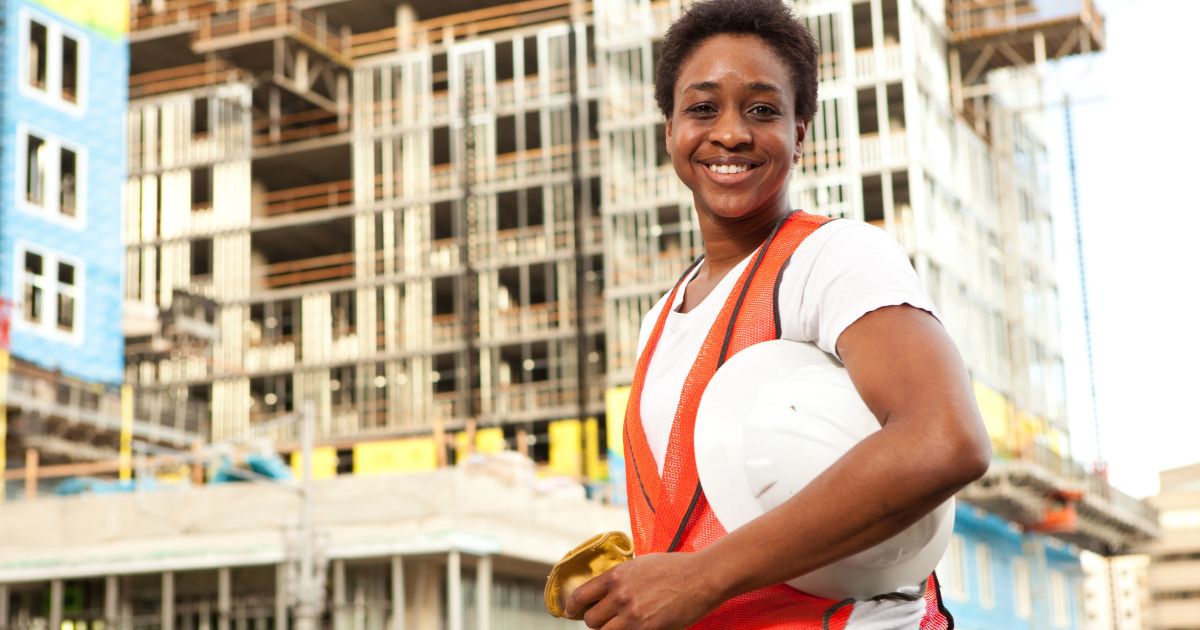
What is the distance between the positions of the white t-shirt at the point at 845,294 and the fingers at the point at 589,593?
241mm

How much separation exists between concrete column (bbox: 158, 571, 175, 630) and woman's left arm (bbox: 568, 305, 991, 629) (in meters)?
31.4

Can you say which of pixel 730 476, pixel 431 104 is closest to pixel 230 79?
pixel 431 104

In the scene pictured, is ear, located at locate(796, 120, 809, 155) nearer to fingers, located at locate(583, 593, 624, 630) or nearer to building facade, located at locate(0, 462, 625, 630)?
fingers, located at locate(583, 593, 624, 630)

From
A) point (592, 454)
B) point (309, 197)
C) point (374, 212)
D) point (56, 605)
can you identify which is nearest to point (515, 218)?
point (374, 212)

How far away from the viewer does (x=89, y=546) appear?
32812 millimetres

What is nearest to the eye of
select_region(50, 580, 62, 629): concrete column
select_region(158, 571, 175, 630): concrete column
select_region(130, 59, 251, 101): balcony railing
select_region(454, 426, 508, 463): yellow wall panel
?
select_region(158, 571, 175, 630): concrete column

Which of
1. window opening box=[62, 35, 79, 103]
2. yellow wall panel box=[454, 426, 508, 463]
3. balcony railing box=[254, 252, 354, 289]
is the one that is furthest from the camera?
balcony railing box=[254, 252, 354, 289]

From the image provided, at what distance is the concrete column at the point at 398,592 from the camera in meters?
31.0

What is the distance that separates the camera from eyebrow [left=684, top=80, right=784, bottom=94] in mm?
2086

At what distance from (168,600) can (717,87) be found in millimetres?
31266

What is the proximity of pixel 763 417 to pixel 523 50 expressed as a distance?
56.3 m

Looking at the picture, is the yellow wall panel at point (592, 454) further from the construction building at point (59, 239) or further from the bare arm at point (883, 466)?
the bare arm at point (883, 466)

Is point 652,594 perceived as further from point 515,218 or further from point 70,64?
point 515,218

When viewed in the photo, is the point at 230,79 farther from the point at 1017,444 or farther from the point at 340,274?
the point at 1017,444
